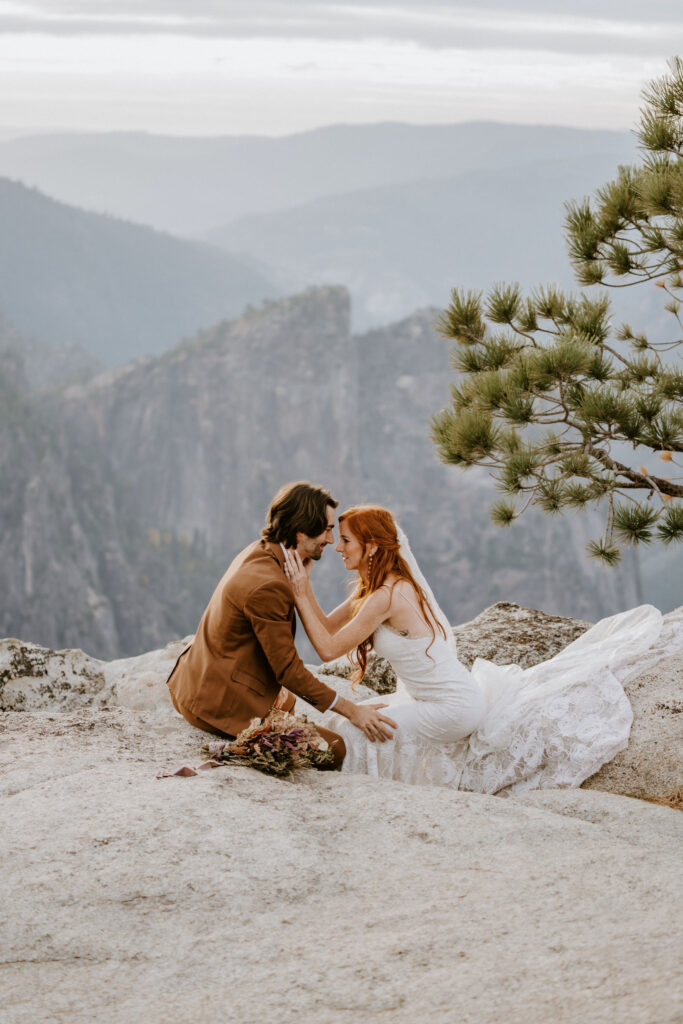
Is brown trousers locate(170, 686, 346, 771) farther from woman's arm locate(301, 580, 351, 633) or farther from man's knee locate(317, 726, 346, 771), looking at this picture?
woman's arm locate(301, 580, 351, 633)

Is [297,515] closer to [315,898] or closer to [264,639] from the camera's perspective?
[264,639]

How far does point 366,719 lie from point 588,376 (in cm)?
251

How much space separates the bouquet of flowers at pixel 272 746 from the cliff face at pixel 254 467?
6934cm

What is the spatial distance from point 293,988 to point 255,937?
31 centimetres

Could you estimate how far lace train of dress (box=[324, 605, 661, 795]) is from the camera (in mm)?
4199

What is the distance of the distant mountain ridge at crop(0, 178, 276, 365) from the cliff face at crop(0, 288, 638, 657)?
3281cm

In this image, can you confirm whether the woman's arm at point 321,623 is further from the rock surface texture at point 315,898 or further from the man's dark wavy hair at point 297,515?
the rock surface texture at point 315,898

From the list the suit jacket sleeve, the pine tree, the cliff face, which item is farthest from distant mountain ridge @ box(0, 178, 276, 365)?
the suit jacket sleeve

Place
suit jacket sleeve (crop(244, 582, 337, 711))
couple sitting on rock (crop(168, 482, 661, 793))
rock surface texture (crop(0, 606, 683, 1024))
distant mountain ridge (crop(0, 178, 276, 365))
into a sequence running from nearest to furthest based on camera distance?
rock surface texture (crop(0, 606, 683, 1024)) < suit jacket sleeve (crop(244, 582, 337, 711)) < couple sitting on rock (crop(168, 482, 661, 793)) < distant mountain ridge (crop(0, 178, 276, 365))

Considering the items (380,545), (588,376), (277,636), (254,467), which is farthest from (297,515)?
(254,467)

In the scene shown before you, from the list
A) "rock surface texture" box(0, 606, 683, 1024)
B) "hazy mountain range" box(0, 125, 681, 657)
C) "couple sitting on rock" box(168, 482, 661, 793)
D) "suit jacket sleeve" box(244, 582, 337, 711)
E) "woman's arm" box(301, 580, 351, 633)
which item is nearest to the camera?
"rock surface texture" box(0, 606, 683, 1024)

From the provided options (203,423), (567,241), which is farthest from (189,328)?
(567,241)

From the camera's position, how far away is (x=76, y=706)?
6152mm

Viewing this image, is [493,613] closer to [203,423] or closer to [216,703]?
[216,703]
